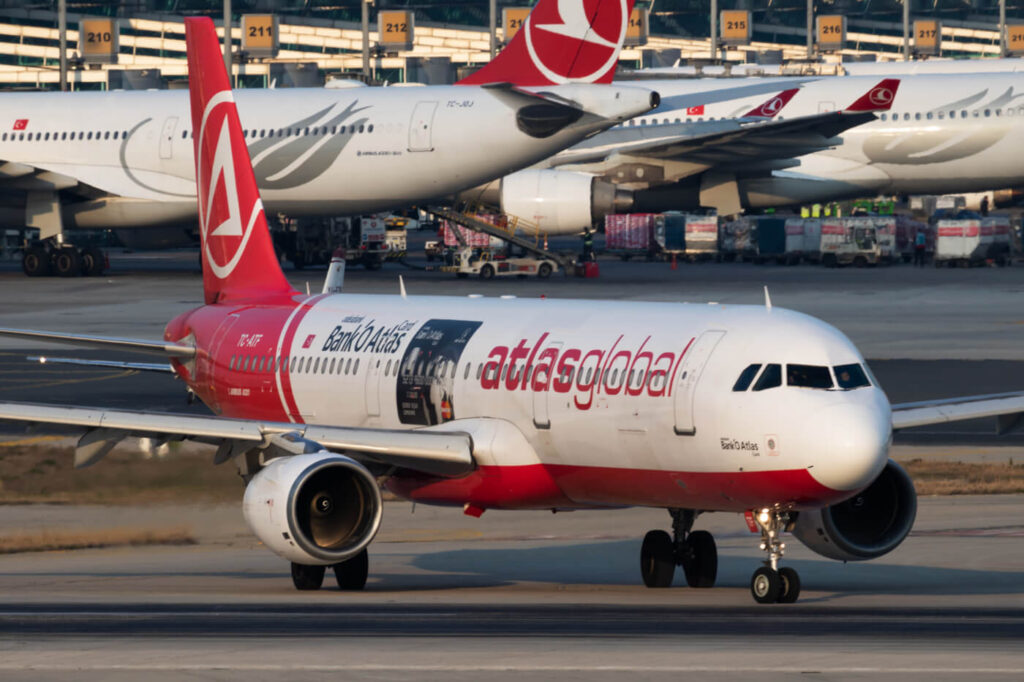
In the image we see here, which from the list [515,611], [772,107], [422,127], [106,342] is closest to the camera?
[515,611]

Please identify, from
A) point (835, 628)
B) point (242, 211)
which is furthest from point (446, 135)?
point (835, 628)

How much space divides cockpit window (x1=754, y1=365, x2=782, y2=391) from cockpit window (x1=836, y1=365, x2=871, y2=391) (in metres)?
0.69

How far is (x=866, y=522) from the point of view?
22.2 meters

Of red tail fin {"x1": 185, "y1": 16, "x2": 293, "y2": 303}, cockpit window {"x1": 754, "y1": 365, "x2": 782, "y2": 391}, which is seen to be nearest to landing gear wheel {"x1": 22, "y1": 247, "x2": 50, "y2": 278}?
red tail fin {"x1": 185, "y1": 16, "x2": 293, "y2": 303}

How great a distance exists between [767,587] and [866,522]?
2.77 m

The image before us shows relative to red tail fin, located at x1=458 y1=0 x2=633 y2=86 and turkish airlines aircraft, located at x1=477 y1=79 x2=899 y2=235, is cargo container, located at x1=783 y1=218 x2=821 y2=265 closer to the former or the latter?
turkish airlines aircraft, located at x1=477 y1=79 x2=899 y2=235

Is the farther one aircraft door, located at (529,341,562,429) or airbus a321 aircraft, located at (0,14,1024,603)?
aircraft door, located at (529,341,562,429)

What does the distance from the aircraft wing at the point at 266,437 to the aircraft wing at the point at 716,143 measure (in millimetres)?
48154

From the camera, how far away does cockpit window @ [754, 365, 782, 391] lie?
20.0m

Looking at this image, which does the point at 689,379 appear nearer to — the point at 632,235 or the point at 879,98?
the point at 879,98

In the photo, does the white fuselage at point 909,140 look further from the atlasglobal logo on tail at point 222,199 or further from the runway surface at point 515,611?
the runway surface at point 515,611

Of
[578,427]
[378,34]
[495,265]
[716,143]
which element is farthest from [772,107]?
[378,34]

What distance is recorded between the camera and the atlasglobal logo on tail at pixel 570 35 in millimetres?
64188

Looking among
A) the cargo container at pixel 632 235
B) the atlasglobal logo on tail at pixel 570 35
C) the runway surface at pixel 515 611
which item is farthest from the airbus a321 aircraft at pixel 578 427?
the cargo container at pixel 632 235
